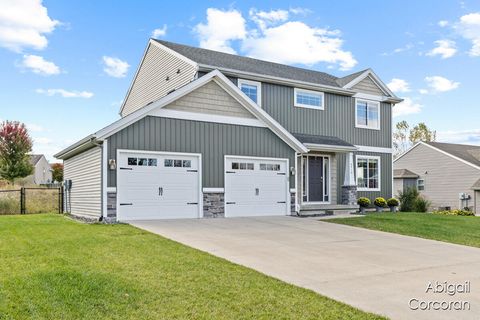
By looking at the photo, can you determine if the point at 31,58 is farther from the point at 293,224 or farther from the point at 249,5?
the point at 293,224

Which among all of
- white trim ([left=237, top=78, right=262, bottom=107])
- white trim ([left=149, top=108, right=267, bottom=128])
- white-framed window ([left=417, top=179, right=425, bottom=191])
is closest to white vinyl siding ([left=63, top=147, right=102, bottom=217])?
white trim ([left=149, top=108, right=267, bottom=128])

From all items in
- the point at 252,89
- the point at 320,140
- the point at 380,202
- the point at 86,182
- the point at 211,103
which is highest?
the point at 252,89

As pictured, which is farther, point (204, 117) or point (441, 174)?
point (441, 174)

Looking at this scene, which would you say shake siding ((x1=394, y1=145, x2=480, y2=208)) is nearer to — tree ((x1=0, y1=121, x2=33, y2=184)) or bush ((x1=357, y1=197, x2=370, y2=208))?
bush ((x1=357, y1=197, x2=370, y2=208))

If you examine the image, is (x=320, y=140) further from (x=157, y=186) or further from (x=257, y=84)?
(x=157, y=186)

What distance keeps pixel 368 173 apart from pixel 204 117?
992 centimetres

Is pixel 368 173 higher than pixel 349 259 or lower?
higher

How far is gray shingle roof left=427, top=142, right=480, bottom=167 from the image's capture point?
29.6 meters

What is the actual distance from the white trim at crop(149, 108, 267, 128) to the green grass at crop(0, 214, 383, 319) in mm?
5935

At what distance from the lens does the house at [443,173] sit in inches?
1120

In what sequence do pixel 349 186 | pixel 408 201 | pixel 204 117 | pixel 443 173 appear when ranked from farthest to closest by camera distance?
pixel 443 173 < pixel 408 201 < pixel 349 186 < pixel 204 117

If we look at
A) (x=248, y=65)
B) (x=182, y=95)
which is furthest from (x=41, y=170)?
(x=182, y=95)

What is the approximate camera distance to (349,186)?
18.2 m

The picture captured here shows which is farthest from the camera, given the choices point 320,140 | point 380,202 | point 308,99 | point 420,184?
point 420,184
